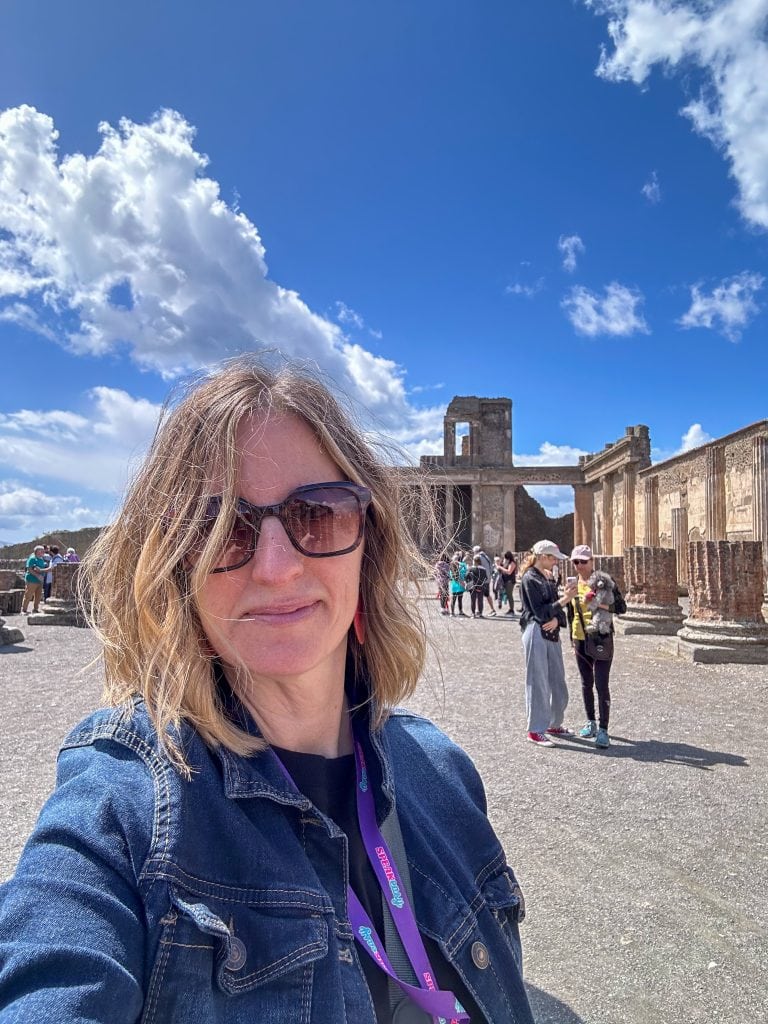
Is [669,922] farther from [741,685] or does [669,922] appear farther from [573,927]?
[741,685]

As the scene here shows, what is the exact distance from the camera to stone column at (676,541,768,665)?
31.5 feet

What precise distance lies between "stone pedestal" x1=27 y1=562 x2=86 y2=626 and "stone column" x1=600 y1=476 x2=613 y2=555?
2012cm

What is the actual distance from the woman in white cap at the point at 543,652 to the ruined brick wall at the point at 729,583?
17.2ft

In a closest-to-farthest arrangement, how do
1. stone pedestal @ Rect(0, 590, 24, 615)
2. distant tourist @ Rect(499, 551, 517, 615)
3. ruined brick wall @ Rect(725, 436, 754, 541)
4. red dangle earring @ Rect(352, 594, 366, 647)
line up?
1. red dangle earring @ Rect(352, 594, 366, 647)
2. stone pedestal @ Rect(0, 590, 24, 615)
3. ruined brick wall @ Rect(725, 436, 754, 541)
4. distant tourist @ Rect(499, 551, 517, 615)

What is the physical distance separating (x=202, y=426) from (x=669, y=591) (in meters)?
13.4

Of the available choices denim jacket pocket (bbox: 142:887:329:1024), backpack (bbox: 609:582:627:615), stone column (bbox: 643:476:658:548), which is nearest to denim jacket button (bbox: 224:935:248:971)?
denim jacket pocket (bbox: 142:887:329:1024)

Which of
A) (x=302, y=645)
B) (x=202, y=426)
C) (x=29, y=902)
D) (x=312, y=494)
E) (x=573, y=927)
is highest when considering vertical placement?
(x=202, y=426)

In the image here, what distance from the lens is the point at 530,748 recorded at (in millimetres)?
5633

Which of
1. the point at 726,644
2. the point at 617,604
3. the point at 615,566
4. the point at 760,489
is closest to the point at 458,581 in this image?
the point at 615,566

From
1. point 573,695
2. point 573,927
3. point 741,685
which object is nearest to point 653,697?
point 573,695

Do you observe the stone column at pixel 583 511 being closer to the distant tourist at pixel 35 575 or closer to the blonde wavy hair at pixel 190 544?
the distant tourist at pixel 35 575

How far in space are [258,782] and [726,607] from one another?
35.2 ft

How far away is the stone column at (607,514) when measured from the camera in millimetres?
26688

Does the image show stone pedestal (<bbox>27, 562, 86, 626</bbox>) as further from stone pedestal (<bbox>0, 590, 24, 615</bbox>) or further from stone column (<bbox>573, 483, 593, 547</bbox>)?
stone column (<bbox>573, 483, 593, 547</bbox>)
